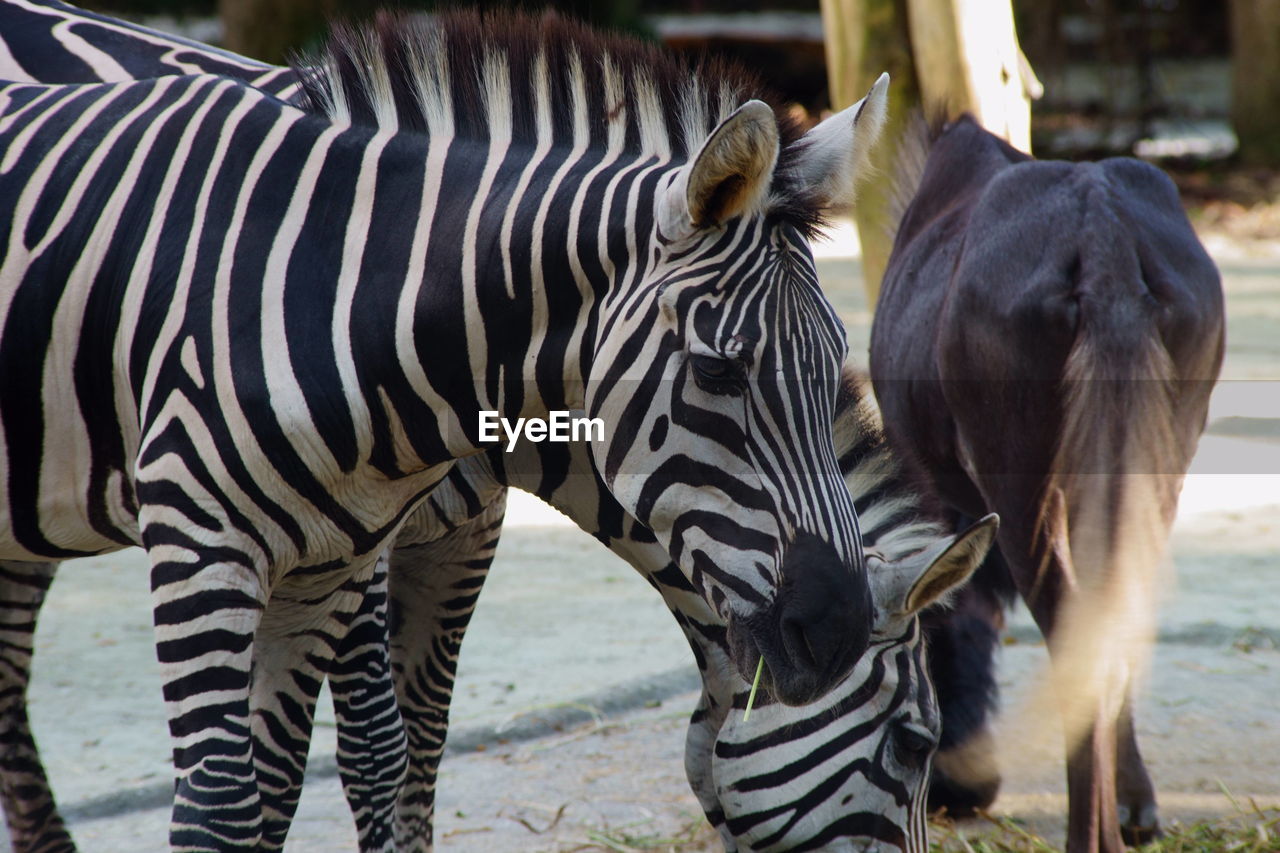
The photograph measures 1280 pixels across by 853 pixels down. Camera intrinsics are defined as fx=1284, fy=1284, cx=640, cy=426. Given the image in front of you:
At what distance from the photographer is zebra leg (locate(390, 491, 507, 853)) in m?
3.54

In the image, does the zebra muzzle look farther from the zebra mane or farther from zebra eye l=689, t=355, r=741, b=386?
the zebra mane

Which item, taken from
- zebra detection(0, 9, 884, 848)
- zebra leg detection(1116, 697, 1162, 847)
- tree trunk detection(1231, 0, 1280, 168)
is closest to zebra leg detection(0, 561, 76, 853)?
zebra detection(0, 9, 884, 848)

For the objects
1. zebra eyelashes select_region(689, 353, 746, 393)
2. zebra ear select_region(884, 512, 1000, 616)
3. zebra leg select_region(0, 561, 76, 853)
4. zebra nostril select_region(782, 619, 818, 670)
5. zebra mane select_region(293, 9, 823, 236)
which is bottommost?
zebra leg select_region(0, 561, 76, 853)

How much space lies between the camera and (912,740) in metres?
2.56

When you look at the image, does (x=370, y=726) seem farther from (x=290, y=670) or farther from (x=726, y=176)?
(x=726, y=176)

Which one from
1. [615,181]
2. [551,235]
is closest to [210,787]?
[551,235]

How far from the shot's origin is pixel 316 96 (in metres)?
2.49

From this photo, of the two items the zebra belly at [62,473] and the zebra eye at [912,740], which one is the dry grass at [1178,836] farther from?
the zebra belly at [62,473]

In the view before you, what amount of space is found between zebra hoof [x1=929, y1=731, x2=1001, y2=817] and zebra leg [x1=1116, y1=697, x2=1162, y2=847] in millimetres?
380

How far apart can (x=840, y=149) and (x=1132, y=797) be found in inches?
99.3

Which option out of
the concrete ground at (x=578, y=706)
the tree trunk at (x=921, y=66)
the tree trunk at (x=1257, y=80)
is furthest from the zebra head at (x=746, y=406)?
the tree trunk at (x=1257, y=80)

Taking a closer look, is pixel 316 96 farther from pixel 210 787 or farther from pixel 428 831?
pixel 428 831

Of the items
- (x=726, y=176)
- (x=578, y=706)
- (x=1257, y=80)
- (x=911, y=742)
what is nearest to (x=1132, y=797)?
(x=911, y=742)

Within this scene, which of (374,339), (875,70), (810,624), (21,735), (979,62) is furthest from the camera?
(875,70)
